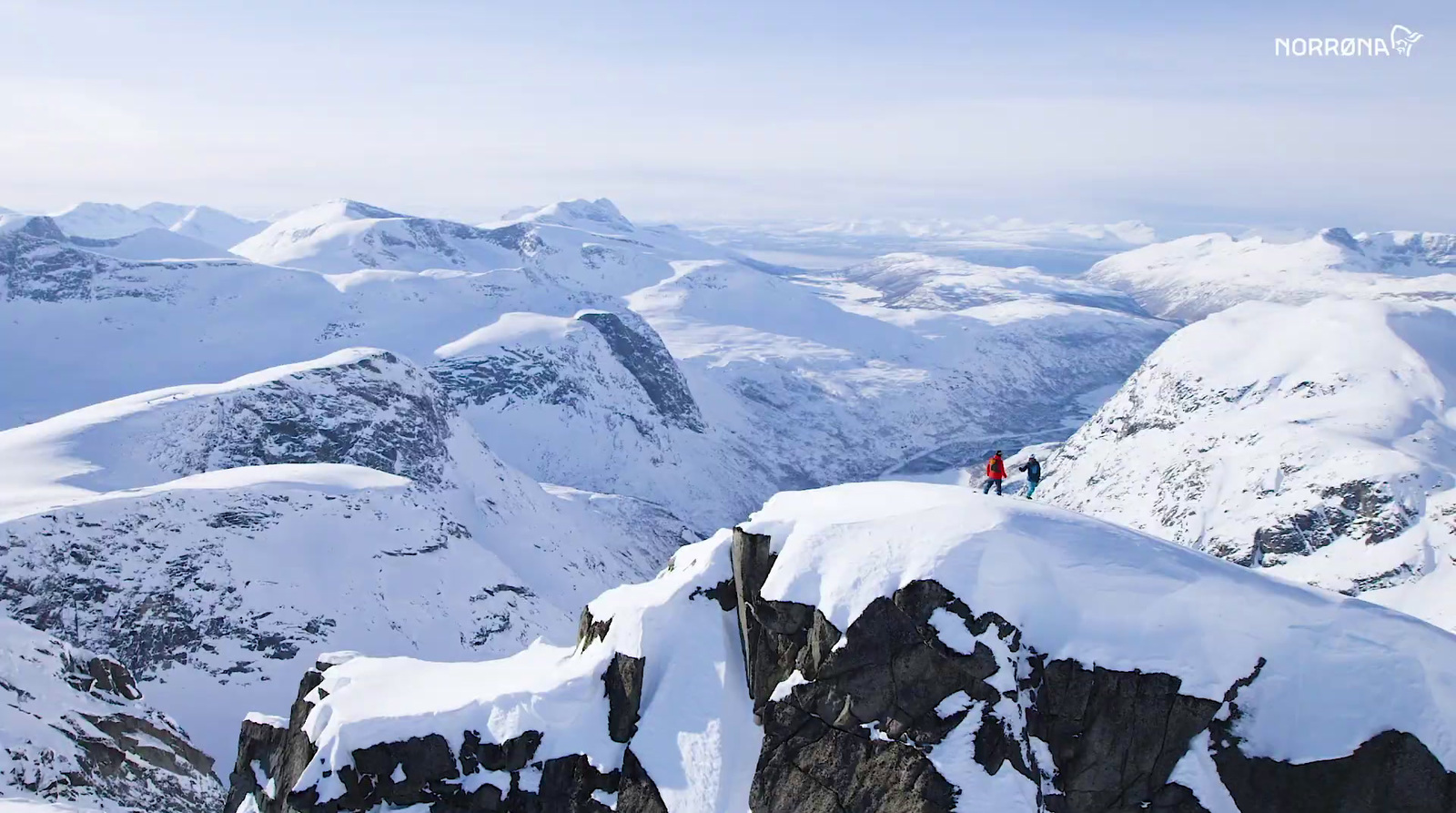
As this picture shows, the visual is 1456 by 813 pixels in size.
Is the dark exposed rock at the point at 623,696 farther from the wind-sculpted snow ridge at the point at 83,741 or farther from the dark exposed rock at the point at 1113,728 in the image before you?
the wind-sculpted snow ridge at the point at 83,741

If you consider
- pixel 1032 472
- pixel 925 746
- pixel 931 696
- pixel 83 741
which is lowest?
pixel 83 741

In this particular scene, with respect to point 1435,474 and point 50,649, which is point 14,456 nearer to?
point 50,649

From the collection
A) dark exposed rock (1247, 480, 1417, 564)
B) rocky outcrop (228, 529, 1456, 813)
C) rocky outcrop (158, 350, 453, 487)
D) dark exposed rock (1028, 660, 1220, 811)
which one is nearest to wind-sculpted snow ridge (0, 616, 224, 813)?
rocky outcrop (228, 529, 1456, 813)

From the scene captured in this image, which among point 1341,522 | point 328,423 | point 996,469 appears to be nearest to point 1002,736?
point 996,469

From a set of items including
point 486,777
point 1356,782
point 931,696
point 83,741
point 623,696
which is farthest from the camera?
point 83,741

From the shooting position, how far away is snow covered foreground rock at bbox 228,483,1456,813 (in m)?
31.0

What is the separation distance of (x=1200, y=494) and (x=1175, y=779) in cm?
17517

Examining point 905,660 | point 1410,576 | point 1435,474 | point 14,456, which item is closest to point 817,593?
point 905,660

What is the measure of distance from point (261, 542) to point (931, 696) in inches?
3060

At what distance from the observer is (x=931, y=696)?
33000 millimetres

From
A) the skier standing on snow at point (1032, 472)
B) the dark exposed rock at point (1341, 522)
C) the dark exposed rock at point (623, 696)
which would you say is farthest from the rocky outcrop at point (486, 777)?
the dark exposed rock at point (1341, 522)

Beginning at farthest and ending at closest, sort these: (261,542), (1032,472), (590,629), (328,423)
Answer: (328,423)
(261,542)
(1032,472)
(590,629)

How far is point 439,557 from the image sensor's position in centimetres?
10550

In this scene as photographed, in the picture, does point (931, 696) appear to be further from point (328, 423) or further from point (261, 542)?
point (328, 423)
